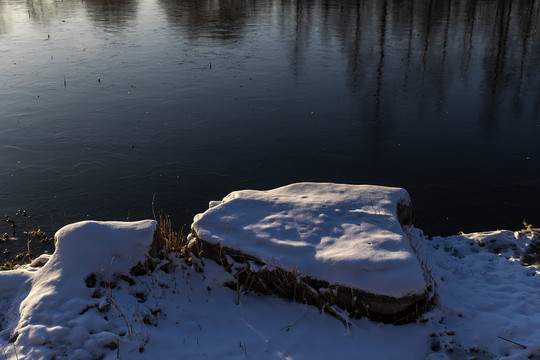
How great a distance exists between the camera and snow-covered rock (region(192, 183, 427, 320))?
569 centimetres

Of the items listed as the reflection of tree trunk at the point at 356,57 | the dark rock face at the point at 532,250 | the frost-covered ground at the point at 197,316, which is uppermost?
the reflection of tree trunk at the point at 356,57

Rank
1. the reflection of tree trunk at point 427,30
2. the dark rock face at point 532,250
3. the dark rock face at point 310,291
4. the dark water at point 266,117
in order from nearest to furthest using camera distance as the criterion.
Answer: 1. the dark rock face at point 310,291
2. the dark rock face at point 532,250
3. the dark water at point 266,117
4. the reflection of tree trunk at point 427,30

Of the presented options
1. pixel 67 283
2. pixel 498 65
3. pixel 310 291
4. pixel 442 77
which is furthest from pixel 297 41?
pixel 67 283

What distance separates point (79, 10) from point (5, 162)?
81.1ft

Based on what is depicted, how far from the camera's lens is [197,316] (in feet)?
19.5

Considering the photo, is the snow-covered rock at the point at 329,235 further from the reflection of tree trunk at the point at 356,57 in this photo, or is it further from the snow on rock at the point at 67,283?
the reflection of tree trunk at the point at 356,57

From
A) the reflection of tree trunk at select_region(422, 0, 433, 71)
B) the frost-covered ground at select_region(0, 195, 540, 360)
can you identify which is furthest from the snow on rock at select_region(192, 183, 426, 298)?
the reflection of tree trunk at select_region(422, 0, 433, 71)

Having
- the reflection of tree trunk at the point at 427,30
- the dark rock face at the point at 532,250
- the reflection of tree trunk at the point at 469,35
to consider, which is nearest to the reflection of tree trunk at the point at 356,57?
the reflection of tree trunk at the point at 427,30

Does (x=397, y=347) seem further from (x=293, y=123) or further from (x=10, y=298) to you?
(x=293, y=123)

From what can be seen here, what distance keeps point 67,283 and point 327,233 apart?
3257mm

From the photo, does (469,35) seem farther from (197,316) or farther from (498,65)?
(197,316)

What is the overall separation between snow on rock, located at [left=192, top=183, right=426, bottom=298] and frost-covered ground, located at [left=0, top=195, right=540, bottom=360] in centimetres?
50

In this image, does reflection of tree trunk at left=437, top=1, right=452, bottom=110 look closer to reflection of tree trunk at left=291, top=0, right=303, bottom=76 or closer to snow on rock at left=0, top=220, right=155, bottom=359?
reflection of tree trunk at left=291, top=0, right=303, bottom=76

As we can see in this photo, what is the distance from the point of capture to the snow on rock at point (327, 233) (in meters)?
5.74
